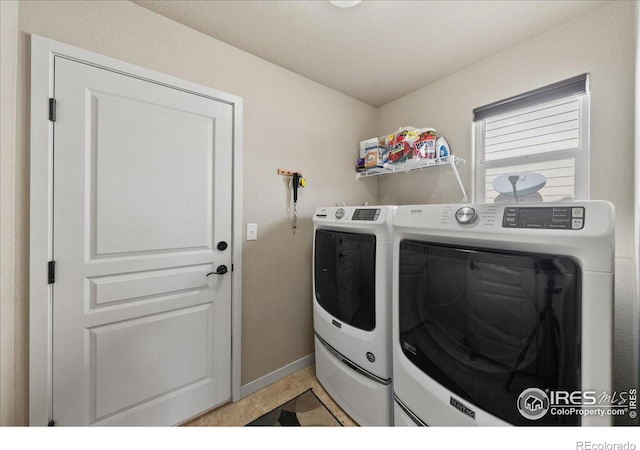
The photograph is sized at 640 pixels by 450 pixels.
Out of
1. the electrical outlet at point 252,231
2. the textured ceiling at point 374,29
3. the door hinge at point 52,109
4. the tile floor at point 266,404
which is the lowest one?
the tile floor at point 266,404

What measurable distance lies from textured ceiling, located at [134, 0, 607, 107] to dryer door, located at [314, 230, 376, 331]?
1.27 metres

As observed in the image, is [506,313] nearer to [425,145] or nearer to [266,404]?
[425,145]

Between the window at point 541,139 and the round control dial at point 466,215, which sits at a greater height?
the window at point 541,139

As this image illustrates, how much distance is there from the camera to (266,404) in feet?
5.69

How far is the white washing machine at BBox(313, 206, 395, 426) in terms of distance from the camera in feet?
4.49

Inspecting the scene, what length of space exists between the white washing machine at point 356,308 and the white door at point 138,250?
0.67m

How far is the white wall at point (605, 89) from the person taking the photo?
1.24 meters

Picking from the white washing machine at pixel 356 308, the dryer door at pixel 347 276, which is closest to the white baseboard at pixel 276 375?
the white washing machine at pixel 356 308

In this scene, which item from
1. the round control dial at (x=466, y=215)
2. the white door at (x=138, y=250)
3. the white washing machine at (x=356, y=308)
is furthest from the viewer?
the white washing machine at (x=356, y=308)

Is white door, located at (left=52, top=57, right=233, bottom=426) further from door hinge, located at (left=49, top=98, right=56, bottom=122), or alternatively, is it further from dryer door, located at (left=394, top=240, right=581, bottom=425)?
dryer door, located at (left=394, top=240, right=581, bottom=425)

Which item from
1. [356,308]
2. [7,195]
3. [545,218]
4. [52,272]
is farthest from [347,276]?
[7,195]

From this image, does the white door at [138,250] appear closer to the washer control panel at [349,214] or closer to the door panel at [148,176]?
the door panel at [148,176]

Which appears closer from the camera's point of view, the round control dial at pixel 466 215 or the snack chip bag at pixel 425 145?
the round control dial at pixel 466 215

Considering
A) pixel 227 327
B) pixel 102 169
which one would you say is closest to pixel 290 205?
pixel 227 327
